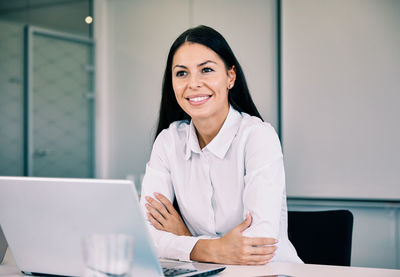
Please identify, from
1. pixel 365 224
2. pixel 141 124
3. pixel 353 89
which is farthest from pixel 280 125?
pixel 141 124

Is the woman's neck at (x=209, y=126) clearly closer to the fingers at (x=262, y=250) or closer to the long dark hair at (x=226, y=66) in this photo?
the long dark hair at (x=226, y=66)

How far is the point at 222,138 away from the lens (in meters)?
1.92

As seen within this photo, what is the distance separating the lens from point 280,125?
11.2 feet

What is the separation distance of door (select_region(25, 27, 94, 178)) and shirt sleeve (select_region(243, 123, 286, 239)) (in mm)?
2588

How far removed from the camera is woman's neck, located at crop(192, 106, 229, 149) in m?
2.01

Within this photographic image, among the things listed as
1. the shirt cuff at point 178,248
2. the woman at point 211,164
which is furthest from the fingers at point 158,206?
the shirt cuff at point 178,248

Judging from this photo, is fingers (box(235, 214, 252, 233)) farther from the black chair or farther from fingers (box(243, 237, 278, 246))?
the black chair

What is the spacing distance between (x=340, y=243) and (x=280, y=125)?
1.67 meters

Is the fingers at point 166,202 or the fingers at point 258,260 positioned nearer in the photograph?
the fingers at point 258,260

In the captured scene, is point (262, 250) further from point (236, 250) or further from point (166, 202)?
point (166, 202)

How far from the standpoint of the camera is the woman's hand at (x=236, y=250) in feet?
4.75

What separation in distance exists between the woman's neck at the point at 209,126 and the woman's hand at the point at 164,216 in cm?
30

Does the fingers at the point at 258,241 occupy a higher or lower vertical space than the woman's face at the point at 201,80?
lower

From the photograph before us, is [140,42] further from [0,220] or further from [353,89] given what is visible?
[0,220]
